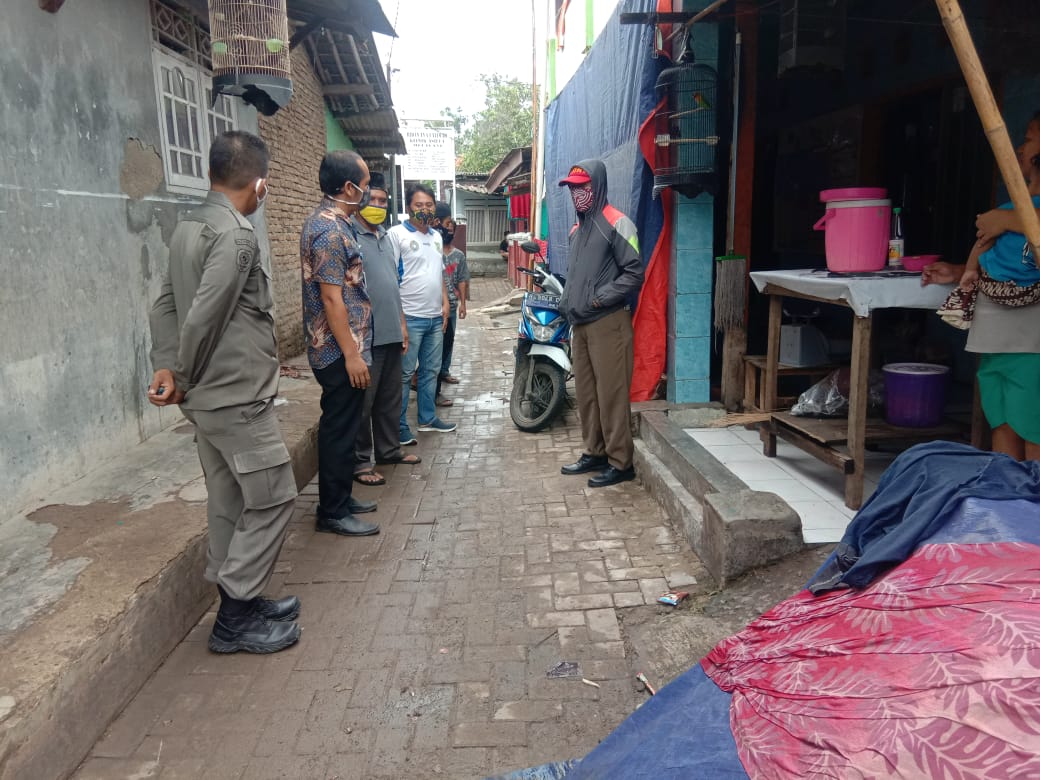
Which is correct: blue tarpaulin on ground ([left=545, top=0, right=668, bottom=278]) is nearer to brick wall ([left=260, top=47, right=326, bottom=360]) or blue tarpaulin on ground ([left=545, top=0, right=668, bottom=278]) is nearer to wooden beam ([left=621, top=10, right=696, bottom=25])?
wooden beam ([left=621, top=10, right=696, bottom=25])

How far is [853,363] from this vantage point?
12.5ft

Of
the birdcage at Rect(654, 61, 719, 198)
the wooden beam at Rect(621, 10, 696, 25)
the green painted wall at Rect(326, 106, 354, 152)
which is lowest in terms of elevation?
the birdcage at Rect(654, 61, 719, 198)

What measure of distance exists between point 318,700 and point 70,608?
95 cm

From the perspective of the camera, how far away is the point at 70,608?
2.88 meters

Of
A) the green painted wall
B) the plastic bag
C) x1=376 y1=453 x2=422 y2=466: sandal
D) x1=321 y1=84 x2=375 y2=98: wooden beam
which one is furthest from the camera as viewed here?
the green painted wall

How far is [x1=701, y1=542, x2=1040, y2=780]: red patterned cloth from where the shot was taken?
1.38 m

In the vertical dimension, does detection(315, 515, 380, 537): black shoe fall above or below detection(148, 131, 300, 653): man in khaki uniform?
below

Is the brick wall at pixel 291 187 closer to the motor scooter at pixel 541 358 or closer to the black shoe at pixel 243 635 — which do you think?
the motor scooter at pixel 541 358

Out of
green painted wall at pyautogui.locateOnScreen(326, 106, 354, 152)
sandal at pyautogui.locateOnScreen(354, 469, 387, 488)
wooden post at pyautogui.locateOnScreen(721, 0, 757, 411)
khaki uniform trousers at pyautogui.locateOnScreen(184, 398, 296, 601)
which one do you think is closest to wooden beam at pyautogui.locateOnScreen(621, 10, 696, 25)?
wooden post at pyautogui.locateOnScreen(721, 0, 757, 411)

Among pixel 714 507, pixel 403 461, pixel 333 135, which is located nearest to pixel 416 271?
pixel 403 461

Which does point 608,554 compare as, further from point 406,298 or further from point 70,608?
point 406,298

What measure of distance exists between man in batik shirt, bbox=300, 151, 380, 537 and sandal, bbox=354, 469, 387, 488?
750mm

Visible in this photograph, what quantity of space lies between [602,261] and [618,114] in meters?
2.17

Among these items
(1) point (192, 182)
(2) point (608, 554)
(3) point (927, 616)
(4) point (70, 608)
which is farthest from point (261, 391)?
(1) point (192, 182)
